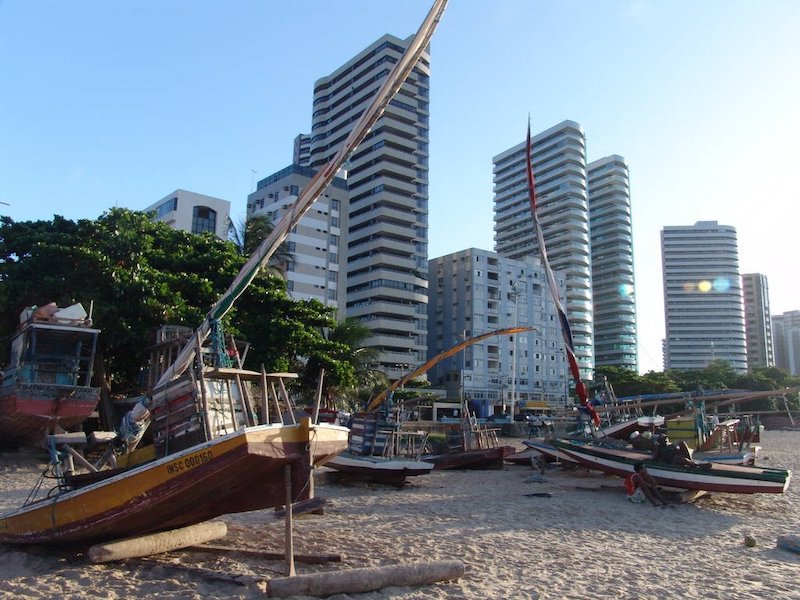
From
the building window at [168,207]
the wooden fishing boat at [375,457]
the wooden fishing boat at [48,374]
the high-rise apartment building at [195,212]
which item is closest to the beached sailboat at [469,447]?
the wooden fishing boat at [375,457]

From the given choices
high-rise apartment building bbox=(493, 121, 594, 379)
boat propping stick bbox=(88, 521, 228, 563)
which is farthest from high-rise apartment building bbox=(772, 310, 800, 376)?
boat propping stick bbox=(88, 521, 228, 563)

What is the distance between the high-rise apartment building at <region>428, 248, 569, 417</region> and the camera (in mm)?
81500

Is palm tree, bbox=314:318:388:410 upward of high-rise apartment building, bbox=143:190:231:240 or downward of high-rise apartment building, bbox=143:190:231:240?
downward

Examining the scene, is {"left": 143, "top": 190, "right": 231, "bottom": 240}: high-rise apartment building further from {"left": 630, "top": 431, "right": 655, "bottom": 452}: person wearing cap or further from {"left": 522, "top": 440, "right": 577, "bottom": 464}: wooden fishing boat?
→ {"left": 630, "top": 431, "right": 655, "bottom": 452}: person wearing cap

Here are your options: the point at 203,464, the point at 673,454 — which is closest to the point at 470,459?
the point at 673,454

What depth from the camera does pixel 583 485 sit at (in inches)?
751

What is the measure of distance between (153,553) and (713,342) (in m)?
155

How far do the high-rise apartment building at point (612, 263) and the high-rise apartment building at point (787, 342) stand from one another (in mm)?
80831

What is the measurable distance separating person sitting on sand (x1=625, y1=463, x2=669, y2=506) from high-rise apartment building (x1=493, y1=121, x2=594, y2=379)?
92.2 meters

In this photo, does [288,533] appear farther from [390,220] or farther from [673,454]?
[390,220]

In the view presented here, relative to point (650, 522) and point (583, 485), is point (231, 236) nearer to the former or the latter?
point (583, 485)

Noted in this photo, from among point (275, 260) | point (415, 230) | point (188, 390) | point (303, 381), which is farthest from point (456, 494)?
point (415, 230)

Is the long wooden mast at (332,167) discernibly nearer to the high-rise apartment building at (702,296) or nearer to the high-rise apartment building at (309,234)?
the high-rise apartment building at (309,234)

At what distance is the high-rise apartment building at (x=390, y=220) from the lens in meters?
77.4
